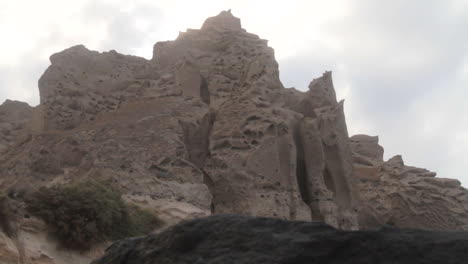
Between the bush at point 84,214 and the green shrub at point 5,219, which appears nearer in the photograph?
the green shrub at point 5,219

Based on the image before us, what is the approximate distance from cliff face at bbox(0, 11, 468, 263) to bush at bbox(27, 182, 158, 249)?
690mm

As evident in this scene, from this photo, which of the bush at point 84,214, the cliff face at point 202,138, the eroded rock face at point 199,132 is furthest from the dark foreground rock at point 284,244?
the eroded rock face at point 199,132

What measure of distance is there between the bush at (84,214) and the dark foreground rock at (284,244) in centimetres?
771

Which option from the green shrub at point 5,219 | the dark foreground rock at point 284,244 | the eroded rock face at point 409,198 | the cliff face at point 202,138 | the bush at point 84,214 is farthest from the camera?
the eroded rock face at point 409,198

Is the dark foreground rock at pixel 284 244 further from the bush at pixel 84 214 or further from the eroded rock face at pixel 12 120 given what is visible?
the eroded rock face at pixel 12 120

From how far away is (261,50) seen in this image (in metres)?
21.2

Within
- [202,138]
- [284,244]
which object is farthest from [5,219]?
[284,244]

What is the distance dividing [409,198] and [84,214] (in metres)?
13.7

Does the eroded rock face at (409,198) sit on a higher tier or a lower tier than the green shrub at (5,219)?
higher

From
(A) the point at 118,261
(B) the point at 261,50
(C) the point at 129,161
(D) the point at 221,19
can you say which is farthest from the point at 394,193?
(A) the point at 118,261

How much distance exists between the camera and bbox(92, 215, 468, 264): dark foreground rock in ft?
12.2

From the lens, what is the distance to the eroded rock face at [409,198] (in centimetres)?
2255

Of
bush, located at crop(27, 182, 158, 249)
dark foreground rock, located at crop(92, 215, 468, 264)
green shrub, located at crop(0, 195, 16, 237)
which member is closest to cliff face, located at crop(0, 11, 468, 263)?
bush, located at crop(27, 182, 158, 249)

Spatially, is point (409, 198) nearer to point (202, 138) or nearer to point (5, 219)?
point (202, 138)
